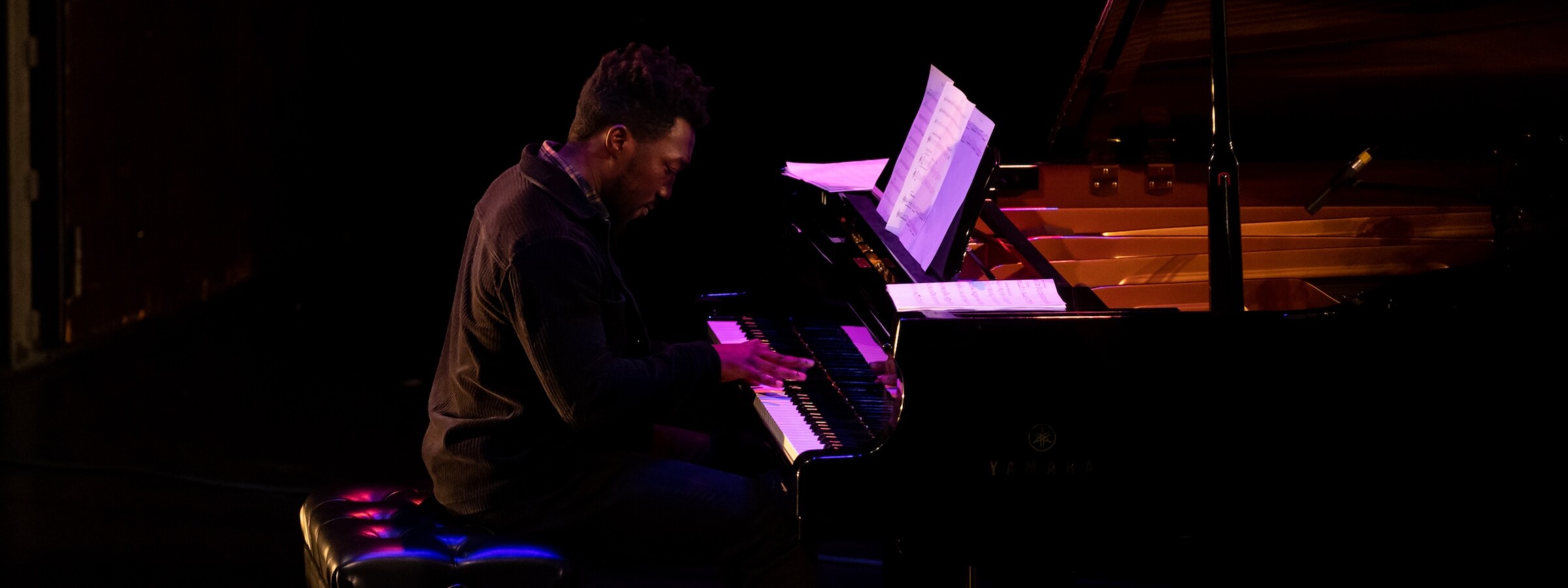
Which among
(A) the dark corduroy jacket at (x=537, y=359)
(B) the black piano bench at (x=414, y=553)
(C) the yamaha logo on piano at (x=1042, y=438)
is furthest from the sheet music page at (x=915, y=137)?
(B) the black piano bench at (x=414, y=553)

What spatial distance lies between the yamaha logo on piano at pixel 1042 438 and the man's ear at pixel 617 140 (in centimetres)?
84

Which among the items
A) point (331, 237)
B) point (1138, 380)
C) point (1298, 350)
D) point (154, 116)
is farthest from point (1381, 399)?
point (331, 237)

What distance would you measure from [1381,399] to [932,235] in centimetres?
81

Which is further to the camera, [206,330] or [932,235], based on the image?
A: [206,330]

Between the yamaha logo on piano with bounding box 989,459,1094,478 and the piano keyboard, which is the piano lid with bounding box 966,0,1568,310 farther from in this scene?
the yamaha logo on piano with bounding box 989,459,1094,478

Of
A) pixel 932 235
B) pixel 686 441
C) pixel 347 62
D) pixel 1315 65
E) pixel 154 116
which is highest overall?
pixel 347 62

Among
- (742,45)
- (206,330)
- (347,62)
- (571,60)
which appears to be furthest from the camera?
(347,62)

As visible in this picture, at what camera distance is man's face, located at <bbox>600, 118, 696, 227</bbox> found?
7.34 feet

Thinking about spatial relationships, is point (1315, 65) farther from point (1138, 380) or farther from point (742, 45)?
point (742, 45)

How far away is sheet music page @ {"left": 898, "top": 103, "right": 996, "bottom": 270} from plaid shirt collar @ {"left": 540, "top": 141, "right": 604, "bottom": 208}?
2.02 feet

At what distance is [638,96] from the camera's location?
2195mm

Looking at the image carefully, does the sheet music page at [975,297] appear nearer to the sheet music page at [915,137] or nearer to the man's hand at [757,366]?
the man's hand at [757,366]

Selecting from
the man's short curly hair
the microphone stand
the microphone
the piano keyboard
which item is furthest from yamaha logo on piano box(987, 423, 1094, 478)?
the microphone

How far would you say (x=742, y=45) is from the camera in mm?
4988
